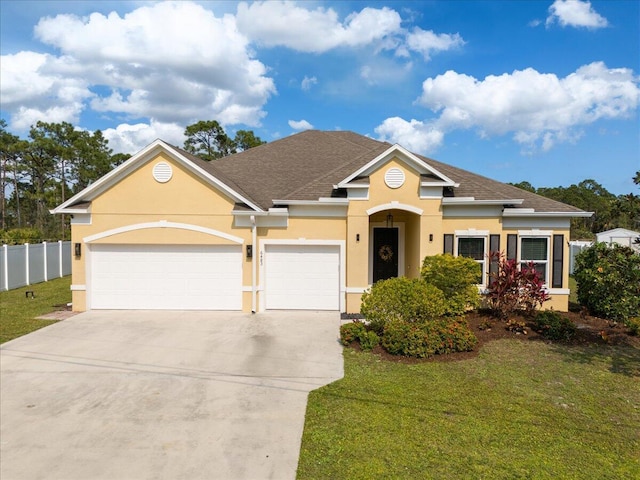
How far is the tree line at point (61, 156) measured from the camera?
37.3 m

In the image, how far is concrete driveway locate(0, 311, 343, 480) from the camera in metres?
4.34

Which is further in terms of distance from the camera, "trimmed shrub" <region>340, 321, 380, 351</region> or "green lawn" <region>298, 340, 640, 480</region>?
"trimmed shrub" <region>340, 321, 380, 351</region>

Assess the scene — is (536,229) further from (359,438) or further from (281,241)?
(359,438)

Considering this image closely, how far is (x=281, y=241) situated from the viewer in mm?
11594

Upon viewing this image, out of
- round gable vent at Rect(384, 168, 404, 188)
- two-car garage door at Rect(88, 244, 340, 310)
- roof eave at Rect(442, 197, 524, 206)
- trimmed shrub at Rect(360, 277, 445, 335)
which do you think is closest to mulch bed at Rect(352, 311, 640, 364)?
trimmed shrub at Rect(360, 277, 445, 335)

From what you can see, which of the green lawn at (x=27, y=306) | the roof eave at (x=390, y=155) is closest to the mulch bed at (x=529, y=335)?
the roof eave at (x=390, y=155)

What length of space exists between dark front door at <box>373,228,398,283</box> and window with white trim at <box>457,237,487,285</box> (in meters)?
2.29

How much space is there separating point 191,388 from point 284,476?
2.79 m

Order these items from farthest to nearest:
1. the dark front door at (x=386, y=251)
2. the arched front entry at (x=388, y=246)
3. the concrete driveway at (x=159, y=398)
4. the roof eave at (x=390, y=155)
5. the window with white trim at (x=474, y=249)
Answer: the dark front door at (x=386, y=251)
the arched front entry at (x=388, y=246)
the window with white trim at (x=474, y=249)
the roof eave at (x=390, y=155)
the concrete driveway at (x=159, y=398)

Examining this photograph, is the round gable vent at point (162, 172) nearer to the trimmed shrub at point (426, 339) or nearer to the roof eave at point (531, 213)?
the trimmed shrub at point (426, 339)

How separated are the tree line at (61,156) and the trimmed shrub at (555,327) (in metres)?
32.1

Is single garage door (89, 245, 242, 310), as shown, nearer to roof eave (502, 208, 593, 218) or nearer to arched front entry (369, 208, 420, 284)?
arched front entry (369, 208, 420, 284)

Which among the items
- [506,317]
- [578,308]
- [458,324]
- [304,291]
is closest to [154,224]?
[304,291]

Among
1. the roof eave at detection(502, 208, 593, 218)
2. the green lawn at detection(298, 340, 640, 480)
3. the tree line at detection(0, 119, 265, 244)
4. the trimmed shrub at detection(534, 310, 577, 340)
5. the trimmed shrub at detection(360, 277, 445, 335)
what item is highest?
the tree line at detection(0, 119, 265, 244)
